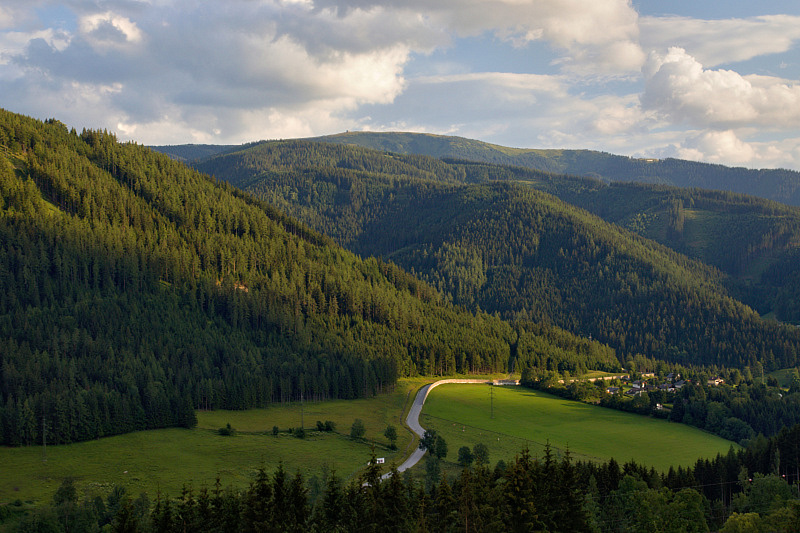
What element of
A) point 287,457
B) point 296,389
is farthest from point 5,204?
point 287,457

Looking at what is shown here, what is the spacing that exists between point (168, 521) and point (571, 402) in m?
151

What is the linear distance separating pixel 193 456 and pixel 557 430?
271 ft

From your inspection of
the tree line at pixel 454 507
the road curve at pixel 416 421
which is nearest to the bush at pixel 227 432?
the road curve at pixel 416 421

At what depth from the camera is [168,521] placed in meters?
54.9

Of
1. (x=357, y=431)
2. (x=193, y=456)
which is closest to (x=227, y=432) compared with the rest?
(x=193, y=456)

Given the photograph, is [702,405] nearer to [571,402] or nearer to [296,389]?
[571,402]

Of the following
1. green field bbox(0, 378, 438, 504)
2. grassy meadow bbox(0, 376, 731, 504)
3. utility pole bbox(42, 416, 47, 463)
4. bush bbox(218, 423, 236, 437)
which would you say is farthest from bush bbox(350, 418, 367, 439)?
utility pole bbox(42, 416, 47, 463)

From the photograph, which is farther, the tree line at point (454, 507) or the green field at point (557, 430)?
the green field at point (557, 430)

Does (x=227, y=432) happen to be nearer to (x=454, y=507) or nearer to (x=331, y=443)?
(x=331, y=443)

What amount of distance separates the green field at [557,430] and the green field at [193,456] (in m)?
16.0

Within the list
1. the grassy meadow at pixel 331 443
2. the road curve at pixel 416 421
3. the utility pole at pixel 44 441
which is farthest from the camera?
the road curve at pixel 416 421

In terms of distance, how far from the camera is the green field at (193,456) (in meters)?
98.0

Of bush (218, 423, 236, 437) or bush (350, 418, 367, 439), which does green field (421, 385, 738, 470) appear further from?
bush (218, 423, 236, 437)

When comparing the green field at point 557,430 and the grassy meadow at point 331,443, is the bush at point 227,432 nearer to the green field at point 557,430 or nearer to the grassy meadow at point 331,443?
the grassy meadow at point 331,443
